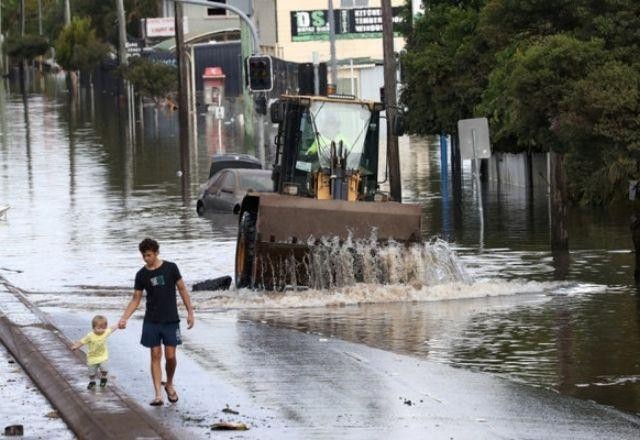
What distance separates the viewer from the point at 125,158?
5784 cm

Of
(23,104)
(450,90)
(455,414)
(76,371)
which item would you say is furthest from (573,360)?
(23,104)

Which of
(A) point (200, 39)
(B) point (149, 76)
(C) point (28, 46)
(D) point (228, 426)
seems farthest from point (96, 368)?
(C) point (28, 46)

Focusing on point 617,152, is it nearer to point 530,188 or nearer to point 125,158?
point 530,188

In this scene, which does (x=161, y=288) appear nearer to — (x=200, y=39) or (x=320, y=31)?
(x=320, y=31)

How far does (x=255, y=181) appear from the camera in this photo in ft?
128

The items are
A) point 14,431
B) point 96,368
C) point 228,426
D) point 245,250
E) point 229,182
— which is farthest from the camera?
point 229,182

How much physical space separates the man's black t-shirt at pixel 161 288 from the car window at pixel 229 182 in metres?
24.8

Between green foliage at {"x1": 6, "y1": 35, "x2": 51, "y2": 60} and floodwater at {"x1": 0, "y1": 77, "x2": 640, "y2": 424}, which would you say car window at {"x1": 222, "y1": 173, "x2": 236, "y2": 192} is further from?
green foliage at {"x1": 6, "y1": 35, "x2": 51, "y2": 60}

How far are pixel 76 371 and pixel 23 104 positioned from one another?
9017cm

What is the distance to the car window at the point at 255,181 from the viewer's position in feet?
127

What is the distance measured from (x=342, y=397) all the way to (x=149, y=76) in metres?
75.9

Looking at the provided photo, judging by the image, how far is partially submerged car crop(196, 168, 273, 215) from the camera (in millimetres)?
37969

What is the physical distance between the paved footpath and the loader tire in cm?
378

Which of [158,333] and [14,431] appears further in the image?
[158,333]
